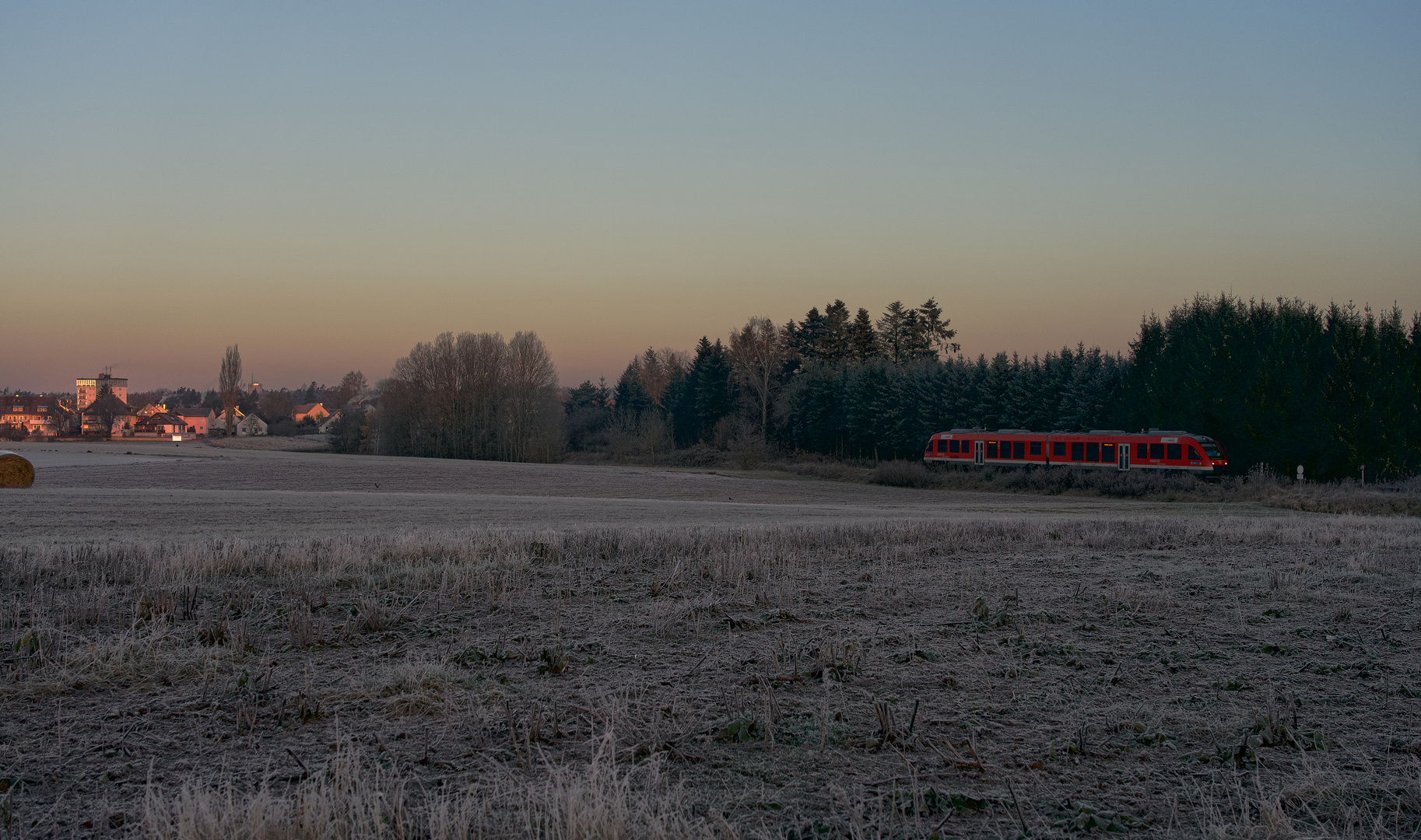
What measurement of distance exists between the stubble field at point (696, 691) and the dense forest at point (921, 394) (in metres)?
34.0

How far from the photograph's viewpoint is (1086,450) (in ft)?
154

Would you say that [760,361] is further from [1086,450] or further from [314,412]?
[314,412]

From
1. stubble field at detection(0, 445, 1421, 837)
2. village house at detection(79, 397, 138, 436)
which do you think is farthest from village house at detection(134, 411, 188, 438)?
stubble field at detection(0, 445, 1421, 837)

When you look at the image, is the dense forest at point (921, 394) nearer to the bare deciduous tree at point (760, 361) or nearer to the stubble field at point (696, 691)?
the bare deciduous tree at point (760, 361)

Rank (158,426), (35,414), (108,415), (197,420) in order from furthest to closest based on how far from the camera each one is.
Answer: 1. (197,420)
2. (35,414)
3. (158,426)
4. (108,415)

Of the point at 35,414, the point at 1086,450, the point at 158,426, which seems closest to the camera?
the point at 1086,450

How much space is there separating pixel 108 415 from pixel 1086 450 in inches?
4581

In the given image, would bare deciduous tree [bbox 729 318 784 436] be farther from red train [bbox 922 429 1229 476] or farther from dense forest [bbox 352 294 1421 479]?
red train [bbox 922 429 1229 476]

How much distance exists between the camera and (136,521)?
1919 cm

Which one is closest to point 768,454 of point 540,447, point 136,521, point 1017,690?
point 540,447

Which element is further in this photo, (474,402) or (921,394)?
(474,402)

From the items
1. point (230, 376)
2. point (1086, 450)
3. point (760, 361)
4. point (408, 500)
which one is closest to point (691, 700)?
point (408, 500)

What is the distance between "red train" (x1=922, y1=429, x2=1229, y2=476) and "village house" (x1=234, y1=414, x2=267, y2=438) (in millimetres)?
112184

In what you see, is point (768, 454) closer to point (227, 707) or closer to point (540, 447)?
point (540, 447)
